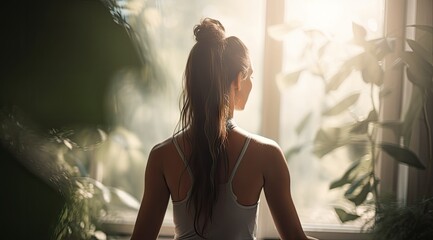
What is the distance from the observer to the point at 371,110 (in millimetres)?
2053

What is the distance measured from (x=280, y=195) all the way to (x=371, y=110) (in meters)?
0.67

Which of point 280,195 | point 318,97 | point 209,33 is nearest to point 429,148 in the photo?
point 318,97

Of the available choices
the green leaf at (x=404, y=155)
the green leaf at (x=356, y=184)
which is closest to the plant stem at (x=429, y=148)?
the green leaf at (x=404, y=155)

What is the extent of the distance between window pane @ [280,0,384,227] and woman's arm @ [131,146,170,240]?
73cm

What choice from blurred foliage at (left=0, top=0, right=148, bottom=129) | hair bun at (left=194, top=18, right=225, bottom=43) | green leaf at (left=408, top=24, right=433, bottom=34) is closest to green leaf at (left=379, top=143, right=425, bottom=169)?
green leaf at (left=408, top=24, right=433, bottom=34)

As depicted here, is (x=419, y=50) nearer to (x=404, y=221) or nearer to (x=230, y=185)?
(x=404, y=221)

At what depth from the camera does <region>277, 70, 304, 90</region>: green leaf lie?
207 centimetres

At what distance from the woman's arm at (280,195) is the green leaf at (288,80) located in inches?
21.3

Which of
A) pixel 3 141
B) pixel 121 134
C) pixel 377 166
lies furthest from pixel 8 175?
pixel 377 166

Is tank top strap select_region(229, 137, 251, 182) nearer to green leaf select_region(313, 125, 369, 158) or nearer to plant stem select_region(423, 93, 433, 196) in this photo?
green leaf select_region(313, 125, 369, 158)

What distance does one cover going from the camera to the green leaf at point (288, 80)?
2066 millimetres

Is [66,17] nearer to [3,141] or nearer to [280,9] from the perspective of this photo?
[3,141]

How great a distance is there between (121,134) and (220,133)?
0.76m

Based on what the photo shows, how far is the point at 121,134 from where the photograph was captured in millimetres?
2189
